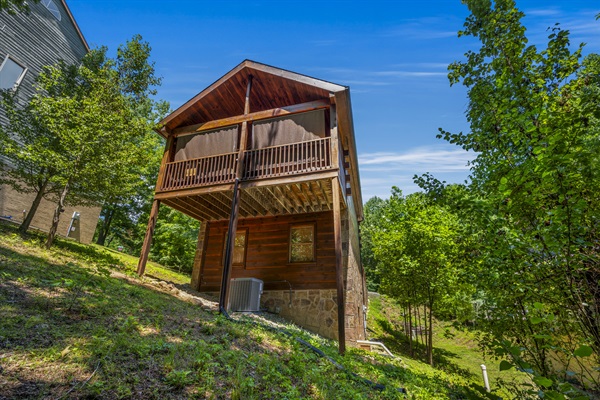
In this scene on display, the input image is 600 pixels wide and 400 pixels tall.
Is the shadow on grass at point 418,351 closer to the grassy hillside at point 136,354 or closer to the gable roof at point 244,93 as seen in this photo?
→ the grassy hillside at point 136,354

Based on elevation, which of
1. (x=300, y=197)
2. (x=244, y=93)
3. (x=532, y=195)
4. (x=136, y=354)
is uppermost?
(x=244, y=93)

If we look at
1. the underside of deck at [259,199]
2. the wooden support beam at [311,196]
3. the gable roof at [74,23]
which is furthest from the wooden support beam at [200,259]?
the gable roof at [74,23]

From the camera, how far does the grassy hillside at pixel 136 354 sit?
2506 mm

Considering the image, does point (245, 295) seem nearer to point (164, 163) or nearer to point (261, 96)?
point (164, 163)

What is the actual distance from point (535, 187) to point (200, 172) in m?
8.62

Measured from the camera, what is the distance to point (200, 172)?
9.54m

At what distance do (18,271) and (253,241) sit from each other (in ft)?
22.8

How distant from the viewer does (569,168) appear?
342 centimetres

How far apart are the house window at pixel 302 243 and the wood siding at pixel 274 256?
0.51 feet

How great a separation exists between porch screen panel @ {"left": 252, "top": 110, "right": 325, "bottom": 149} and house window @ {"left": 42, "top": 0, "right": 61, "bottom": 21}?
12841 millimetres

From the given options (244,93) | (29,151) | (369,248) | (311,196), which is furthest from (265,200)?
(369,248)

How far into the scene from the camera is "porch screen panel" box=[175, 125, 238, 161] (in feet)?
32.8

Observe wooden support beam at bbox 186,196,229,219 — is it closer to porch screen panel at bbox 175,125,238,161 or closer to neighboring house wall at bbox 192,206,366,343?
neighboring house wall at bbox 192,206,366,343

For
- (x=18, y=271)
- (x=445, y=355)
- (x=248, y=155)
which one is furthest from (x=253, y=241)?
(x=445, y=355)
